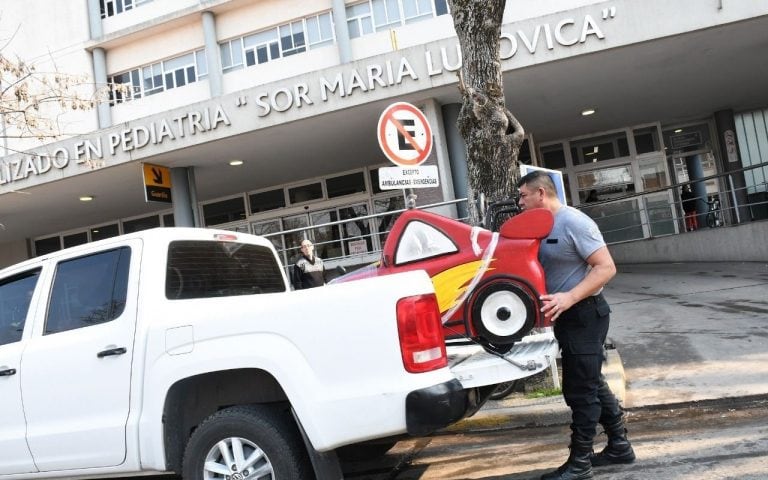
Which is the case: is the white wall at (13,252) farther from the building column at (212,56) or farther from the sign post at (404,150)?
the sign post at (404,150)

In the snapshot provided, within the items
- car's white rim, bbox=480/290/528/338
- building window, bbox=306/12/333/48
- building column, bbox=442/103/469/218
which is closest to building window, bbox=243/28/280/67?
building window, bbox=306/12/333/48

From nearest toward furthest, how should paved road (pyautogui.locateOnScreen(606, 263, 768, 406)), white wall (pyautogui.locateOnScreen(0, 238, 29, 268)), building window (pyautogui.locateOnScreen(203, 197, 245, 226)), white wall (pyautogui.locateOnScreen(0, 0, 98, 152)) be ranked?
paved road (pyautogui.locateOnScreen(606, 263, 768, 406))
building window (pyautogui.locateOnScreen(203, 197, 245, 226))
white wall (pyautogui.locateOnScreen(0, 0, 98, 152))
white wall (pyautogui.locateOnScreen(0, 238, 29, 268))

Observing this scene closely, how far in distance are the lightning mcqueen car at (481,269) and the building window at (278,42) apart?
15149 mm

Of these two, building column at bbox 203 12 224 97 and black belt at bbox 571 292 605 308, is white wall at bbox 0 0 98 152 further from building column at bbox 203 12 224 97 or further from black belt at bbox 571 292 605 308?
black belt at bbox 571 292 605 308

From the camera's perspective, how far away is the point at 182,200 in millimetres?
14180

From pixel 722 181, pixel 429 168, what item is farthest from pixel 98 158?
Answer: pixel 722 181

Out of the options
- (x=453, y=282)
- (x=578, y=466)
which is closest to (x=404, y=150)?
(x=453, y=282)

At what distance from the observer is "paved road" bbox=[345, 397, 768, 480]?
11.7 feet

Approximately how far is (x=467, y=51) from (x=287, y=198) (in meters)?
14.1

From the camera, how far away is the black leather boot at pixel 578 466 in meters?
3.43

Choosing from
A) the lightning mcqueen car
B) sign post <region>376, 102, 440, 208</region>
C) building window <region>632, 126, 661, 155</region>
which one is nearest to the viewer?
the lightning mcqueen car

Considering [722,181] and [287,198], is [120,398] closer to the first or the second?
[287,198]

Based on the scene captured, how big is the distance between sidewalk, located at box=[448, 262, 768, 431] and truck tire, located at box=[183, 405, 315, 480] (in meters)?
2.39

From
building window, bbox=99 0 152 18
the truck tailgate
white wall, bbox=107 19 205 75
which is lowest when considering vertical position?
the truck tailgate
